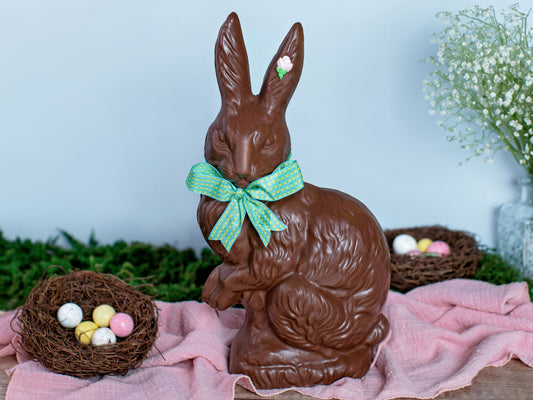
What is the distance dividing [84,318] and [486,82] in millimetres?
1280

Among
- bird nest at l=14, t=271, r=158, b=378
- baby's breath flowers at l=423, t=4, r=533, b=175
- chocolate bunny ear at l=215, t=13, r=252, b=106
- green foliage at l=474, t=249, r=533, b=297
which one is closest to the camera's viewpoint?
chocolate bunny ear at l=215, t=13, r=252, b=106

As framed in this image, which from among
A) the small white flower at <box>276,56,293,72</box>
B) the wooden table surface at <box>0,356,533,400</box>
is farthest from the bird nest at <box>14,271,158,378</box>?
the small white flower at <box>276,56,293,72</box>

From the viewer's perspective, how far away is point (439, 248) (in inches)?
77.2

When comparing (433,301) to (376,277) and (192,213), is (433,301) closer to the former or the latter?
(376,277)

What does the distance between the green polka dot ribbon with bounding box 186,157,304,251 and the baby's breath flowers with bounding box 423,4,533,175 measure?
2.44ft

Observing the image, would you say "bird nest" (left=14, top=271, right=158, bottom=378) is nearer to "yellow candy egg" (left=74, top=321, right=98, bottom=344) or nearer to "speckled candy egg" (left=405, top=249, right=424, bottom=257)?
"yellow candy egg" (left=74, top=321, right=98, bottom=344)

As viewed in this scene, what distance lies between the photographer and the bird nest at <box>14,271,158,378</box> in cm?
138

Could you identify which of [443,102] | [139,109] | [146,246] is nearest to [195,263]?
[146,246]

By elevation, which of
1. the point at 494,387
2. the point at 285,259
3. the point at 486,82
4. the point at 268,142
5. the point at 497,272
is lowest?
the point at 494,387

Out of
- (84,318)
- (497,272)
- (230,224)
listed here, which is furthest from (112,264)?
(497,272)

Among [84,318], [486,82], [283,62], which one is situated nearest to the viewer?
[283,62]

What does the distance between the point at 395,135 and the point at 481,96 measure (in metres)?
0.33

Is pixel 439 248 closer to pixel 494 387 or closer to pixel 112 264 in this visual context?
pixel 494 387

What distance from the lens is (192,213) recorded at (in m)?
2.27
